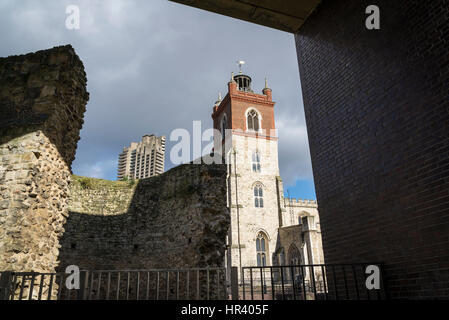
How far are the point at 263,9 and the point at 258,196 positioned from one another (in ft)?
101

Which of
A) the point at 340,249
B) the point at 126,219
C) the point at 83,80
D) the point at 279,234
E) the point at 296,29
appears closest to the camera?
the point at 340,249

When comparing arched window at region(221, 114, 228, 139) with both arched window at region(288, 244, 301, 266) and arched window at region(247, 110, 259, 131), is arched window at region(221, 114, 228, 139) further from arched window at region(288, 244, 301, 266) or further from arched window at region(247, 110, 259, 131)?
arched window at region(288, 244, 301, 266)

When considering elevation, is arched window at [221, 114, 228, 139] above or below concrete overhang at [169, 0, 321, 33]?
above

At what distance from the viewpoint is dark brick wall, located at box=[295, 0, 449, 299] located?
440 cm

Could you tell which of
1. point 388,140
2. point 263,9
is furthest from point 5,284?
point 263,9

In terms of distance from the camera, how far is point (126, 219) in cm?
1381

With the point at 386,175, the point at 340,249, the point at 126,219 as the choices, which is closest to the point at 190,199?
the point at 126,219

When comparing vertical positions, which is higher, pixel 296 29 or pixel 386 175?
pixel 296 29

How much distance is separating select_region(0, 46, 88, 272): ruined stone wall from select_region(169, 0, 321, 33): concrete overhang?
389 centimetres

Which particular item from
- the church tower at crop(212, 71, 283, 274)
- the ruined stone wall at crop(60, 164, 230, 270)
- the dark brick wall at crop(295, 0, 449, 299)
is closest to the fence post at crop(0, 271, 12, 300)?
the dark brick wall at crop(295, 0, 449, 299)

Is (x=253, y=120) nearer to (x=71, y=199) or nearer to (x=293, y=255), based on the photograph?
(x=293, y=255)

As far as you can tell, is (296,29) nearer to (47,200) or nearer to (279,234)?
(47,200)

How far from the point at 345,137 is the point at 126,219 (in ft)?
35.4

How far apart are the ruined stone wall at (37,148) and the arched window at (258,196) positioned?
28.9m
